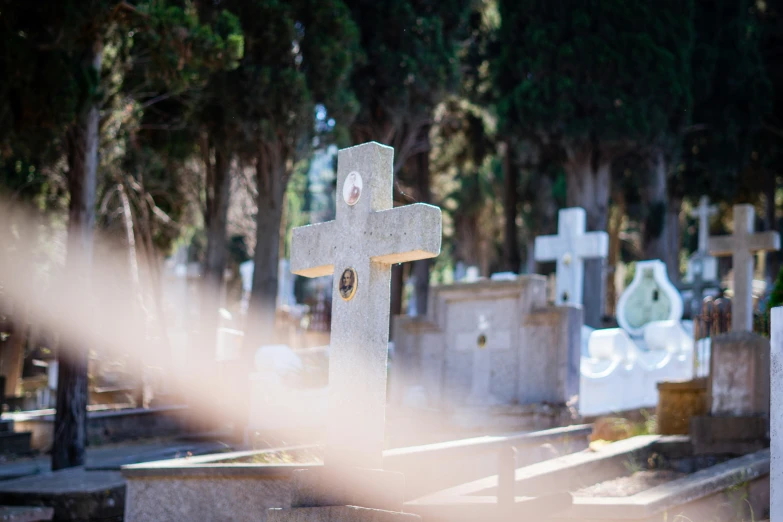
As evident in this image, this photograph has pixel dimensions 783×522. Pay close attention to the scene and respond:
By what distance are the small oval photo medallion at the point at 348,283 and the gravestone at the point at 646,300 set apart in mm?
12643

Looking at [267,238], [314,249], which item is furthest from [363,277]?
[267,238]

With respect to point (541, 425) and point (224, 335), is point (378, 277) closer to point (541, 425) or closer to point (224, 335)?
point (541, 425)

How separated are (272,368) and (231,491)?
4564mm

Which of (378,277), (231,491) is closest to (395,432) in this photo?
(231,491)

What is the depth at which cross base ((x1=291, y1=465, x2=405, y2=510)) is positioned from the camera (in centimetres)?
529

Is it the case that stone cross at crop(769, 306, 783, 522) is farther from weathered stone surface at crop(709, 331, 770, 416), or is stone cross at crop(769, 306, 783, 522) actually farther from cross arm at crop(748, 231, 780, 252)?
cross arm at crop(748, 231, 780, 252)

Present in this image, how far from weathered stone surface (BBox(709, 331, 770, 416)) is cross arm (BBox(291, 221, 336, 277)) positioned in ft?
13.5

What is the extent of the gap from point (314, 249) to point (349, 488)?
5.13ft

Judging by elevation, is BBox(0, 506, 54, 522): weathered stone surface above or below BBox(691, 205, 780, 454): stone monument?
below

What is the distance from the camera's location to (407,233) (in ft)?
18.3

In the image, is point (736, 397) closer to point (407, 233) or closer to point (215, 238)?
point (407, 233)

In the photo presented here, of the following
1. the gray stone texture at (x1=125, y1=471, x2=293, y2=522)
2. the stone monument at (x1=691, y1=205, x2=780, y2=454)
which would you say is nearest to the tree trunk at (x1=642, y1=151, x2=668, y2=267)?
the stone monument at (x1=691, y1=205, x2=780, y2=454)

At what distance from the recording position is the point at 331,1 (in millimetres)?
14898

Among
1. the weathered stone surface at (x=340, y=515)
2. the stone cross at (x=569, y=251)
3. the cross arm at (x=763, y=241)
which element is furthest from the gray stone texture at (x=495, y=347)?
the weathered stone surface at (x=340, y=515)
